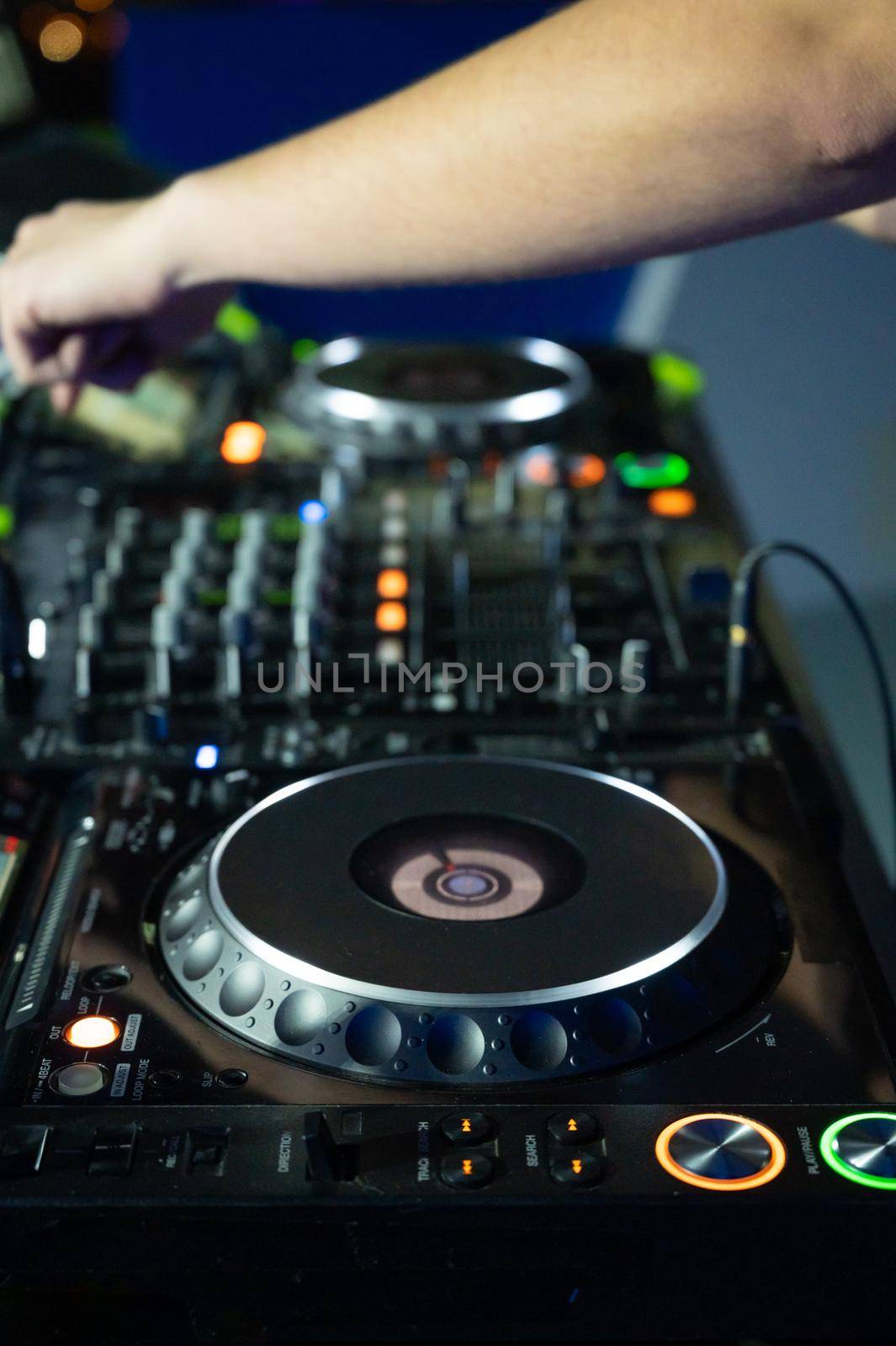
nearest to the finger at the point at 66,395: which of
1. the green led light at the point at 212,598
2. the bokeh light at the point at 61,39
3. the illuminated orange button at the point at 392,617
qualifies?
the green led light at the point at 212,598

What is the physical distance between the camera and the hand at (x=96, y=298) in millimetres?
1050

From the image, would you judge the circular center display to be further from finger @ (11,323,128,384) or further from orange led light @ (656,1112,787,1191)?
finger @ (11,323,128,384)

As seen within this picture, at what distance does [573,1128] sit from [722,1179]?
68 millimetres

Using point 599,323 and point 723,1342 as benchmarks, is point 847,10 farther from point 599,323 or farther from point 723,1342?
point 599,323

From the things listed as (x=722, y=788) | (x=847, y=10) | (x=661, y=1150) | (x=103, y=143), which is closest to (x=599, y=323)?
(x=103, y=143)

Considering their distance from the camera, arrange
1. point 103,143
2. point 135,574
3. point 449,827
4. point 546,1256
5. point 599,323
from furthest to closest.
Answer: point 599,323
point 103,143
point 135,574
point 449,827
point 546,1256

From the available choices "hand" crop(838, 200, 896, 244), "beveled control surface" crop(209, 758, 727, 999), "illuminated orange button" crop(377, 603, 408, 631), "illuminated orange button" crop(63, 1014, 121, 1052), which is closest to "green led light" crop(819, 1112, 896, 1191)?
"beveled control surface" crop(209, 758, 727, 999)

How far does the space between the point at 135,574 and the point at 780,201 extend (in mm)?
695

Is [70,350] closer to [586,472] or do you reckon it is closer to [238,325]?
[586,472]

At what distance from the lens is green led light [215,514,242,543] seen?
4.41ft

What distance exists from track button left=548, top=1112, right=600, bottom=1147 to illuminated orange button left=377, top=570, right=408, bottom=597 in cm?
66

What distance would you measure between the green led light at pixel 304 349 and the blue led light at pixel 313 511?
1.48ft

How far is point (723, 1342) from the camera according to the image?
0.72 meters

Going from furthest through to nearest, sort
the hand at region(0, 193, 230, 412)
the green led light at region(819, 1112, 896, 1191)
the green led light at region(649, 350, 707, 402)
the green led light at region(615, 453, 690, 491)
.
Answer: the green led light at region(649, 350, 707, 402) < the green led light at region(615, 453, 690, 491) < the hand at region(0, 193, 230, 412) < the green led light at region(819, 1112, 896, 1191)
